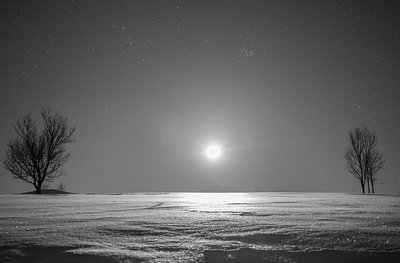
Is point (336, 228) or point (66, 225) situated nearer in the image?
point (336, 228)

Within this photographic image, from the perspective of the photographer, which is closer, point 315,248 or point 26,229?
point 315,248

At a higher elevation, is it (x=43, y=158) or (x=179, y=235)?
(x=43, y=158)

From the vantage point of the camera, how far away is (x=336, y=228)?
109 inches

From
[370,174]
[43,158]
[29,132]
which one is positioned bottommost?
[370,174]

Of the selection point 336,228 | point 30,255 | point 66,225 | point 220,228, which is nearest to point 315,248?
point 336,228

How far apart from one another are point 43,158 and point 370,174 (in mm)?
32179

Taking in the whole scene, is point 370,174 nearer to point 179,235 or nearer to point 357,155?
point 357,155

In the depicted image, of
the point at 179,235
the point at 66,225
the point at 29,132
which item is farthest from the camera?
the point at 29,132

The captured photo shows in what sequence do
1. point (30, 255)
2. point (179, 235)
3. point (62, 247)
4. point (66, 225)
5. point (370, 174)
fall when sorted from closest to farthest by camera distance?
point (30, 255) → point (62, 247) → point (179, 235) → point (66, 225) → point (370, 174)

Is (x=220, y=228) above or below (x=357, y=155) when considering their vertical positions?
below

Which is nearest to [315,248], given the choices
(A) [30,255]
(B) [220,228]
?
(B) [220,228]

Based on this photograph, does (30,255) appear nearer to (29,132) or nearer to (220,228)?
(220,228)

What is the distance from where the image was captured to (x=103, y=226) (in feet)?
9.66

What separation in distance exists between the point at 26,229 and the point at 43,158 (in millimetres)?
26191
